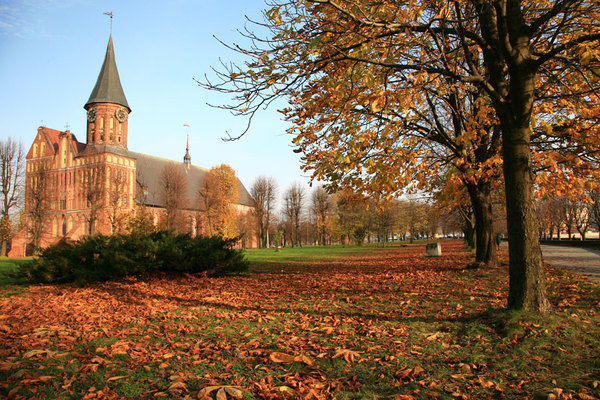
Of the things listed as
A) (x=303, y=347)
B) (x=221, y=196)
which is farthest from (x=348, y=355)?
(x=221, y=196)

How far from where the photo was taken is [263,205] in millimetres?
62875

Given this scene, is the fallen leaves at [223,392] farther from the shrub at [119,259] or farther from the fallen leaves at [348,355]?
the shrub at [119,259]

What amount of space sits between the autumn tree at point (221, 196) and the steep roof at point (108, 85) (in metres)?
20.9

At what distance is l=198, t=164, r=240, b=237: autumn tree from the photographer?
52281 millimetres

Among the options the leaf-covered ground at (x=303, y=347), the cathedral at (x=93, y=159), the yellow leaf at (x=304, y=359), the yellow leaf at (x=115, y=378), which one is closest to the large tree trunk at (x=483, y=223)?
the leaf-covered ground at (x=303, y=347)

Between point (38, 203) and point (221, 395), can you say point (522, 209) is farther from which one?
point (38, 203)

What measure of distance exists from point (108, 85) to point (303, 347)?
213 ft

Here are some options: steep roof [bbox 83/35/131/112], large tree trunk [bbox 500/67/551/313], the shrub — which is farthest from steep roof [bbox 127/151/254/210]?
large tree trunk [bbox 500/67/551/313]

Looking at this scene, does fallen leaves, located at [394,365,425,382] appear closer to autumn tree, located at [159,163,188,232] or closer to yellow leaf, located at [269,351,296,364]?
yellow leaf, located at [269,351,296,364]

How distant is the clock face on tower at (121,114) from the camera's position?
57406 mm

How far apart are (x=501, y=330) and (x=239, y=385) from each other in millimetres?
3349

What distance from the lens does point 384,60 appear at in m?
5.54

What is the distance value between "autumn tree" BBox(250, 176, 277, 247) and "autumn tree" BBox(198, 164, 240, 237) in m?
7.71

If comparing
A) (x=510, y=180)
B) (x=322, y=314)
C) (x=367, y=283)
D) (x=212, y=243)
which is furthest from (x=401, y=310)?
(x=212, y=243)
